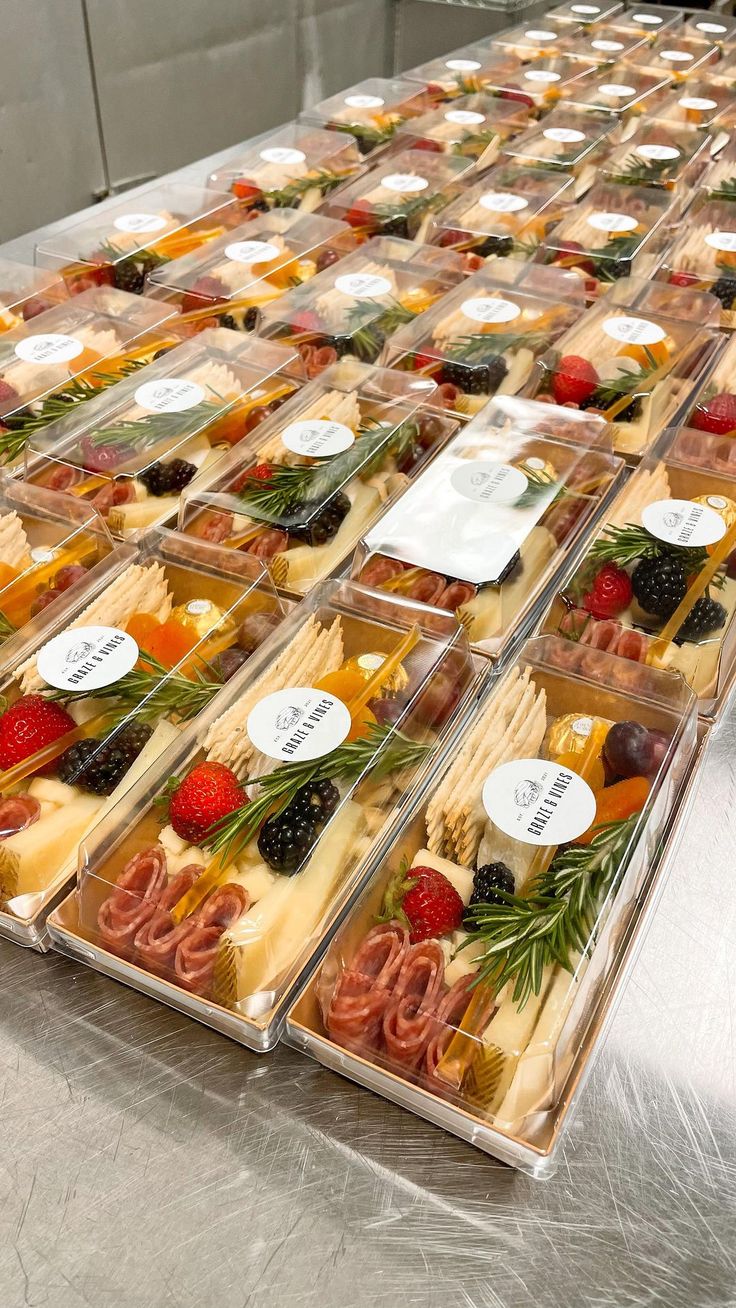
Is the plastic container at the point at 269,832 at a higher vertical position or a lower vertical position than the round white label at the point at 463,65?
lower

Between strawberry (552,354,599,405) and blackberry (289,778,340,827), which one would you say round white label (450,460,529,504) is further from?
blackberry (289,778,340,827)

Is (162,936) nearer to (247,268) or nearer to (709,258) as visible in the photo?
(247,268)

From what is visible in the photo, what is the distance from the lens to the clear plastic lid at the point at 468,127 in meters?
2.66

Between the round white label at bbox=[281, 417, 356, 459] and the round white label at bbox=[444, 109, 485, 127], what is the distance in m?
1.55

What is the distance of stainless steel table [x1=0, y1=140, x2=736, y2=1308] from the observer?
2.65 ft

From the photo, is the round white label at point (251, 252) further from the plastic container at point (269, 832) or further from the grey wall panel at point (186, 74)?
the grey wall panel at point (186, 74)

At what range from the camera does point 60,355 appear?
1.80 m

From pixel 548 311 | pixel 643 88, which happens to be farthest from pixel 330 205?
pixel 643 88

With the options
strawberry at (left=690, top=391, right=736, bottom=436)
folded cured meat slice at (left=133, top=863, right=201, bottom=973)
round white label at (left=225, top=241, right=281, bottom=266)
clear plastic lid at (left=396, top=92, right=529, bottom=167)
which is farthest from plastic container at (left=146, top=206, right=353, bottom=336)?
folded cured meat slice at (left=133, top=863, right=201, bottom=973)

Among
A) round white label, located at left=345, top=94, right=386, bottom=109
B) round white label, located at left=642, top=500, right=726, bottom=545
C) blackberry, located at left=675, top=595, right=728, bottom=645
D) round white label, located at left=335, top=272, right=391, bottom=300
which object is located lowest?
blackberry, located at left=675, top=595, right=728, bottom=645

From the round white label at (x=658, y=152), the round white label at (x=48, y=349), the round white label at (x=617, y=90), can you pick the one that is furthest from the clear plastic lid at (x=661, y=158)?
the round white label at (x=48, y=349)

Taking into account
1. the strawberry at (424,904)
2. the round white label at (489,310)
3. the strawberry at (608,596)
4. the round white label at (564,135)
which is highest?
the round white label at (564,135)

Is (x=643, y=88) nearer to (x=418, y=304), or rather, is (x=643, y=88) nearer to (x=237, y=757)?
(x=418, y=304)

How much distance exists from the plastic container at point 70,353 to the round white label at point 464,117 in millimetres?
1247
